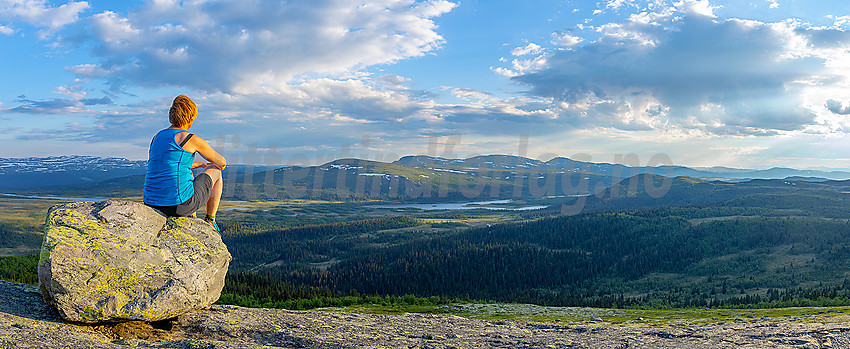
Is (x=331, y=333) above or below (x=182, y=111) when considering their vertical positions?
below

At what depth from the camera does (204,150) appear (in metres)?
11.9

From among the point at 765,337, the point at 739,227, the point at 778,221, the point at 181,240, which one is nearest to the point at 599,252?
the point at 739,227

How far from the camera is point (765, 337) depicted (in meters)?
15.5

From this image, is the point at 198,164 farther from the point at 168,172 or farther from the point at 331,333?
the point at 331,333

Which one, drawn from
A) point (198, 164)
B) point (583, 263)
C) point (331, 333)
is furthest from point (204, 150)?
point (583, 263)

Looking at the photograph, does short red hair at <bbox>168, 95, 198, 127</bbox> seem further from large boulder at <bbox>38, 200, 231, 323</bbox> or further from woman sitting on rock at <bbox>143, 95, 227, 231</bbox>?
large boulder at <bbox>38, 200, 231, 323</bbox>

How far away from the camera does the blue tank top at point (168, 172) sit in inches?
448

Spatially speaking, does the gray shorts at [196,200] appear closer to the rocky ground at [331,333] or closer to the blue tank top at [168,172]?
the blue tank top at [168,172]

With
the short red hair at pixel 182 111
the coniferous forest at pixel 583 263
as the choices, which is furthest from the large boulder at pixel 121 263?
the coniferous forest at pixel 583 263

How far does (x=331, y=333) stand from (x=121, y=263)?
6.44 m

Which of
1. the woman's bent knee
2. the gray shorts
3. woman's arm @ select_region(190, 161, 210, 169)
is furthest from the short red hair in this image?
the gray shorts

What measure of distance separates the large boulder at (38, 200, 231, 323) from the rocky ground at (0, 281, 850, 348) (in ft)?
1.72

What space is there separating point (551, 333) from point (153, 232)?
1513 centimetres

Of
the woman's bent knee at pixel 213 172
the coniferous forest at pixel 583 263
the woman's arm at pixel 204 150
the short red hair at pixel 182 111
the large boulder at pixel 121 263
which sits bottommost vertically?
the coniferous forest at pixel 583 263
